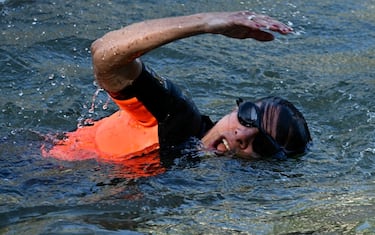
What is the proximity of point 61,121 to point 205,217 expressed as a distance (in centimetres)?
235

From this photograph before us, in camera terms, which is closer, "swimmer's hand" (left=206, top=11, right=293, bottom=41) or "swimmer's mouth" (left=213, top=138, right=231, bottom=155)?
"swimmer's hand" (left=206, top=11, right=293, bottom=41)

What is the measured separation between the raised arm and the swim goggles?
2.51 ft

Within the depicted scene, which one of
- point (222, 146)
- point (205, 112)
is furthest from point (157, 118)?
point (205, 112)

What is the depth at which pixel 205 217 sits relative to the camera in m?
3.61

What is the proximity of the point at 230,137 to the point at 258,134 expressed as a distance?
166mm

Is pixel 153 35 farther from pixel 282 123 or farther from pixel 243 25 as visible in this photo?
pixel 282 123

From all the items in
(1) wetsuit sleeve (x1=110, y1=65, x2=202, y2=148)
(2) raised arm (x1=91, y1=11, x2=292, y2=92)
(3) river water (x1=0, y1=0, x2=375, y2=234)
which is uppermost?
(2) raised arm (x1=91, y1=11, x2=292, y2=92)

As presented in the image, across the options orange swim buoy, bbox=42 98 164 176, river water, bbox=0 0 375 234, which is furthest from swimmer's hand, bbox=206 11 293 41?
river water, bbox=0 0 375 234

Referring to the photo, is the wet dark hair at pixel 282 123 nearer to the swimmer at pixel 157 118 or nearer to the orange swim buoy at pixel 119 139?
the swimmer at pixel 157 118

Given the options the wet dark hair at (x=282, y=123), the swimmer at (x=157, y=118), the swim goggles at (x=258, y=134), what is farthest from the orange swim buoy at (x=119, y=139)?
the wet dark hair at (x=282, y=123)

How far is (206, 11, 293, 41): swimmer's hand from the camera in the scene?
11.5 feet

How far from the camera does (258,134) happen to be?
177 inches

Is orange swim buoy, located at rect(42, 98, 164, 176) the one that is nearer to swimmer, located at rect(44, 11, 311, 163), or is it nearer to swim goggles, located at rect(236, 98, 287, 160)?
swimmer, located at rect(44, 11, 311, 163)

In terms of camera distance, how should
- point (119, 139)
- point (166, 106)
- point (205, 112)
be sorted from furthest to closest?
point (205, 112), point (119, 139), point (166, 106)
